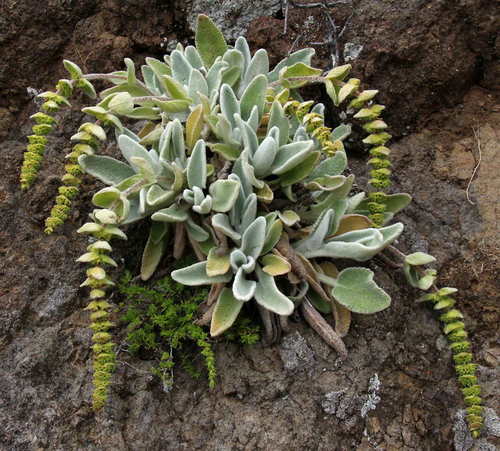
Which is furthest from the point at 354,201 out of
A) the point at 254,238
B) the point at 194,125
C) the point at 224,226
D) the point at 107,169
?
the point at 107,169

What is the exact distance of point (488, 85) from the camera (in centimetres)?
315

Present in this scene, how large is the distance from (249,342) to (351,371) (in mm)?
438

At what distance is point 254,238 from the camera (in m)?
2.30

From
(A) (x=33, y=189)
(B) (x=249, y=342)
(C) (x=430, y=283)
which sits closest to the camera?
(B) (x=249, y=342)

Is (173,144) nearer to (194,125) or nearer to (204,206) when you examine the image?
(194,125)

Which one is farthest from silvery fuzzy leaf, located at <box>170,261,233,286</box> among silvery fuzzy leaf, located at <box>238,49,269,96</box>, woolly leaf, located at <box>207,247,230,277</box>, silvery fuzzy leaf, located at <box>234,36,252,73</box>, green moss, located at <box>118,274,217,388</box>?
silvery fuzzy leaf, located at <box>234,36,252,73</box>

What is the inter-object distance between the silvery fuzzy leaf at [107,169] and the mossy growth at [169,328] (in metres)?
0.45

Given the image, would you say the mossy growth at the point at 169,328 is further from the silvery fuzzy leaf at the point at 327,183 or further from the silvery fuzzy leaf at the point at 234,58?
the silvery fuzzy leaf at the point at 234,58

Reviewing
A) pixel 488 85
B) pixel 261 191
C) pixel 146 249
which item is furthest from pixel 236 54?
pixel 488 85

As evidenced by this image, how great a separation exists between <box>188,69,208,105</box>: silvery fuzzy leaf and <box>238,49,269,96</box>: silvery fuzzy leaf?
25 centimetres

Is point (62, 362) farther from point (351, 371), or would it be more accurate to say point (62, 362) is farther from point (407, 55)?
point (407, 55)

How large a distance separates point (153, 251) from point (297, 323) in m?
0.69

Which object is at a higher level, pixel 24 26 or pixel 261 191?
pixel 24 26

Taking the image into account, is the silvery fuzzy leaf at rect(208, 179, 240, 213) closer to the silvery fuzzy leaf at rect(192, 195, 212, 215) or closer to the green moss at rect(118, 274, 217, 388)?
the silvery fuzzy leaf at rect(192, 195, 212, 215)
